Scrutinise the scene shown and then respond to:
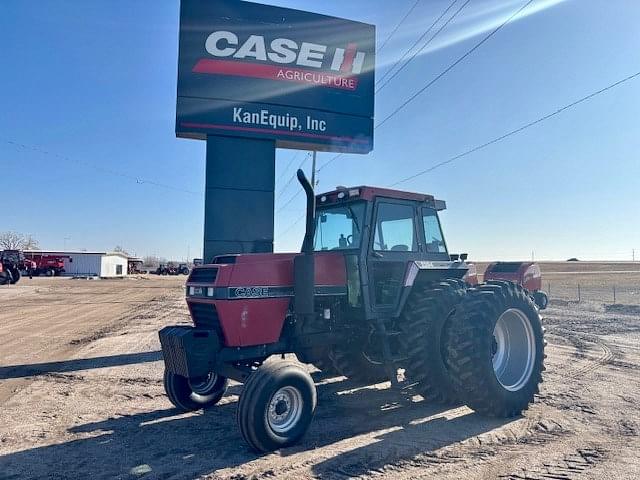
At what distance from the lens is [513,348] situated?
7.00 m

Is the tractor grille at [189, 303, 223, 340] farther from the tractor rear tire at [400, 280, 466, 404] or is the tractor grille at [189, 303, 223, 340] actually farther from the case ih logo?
the case ih logo

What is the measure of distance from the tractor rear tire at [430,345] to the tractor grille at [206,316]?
2302 millimetres

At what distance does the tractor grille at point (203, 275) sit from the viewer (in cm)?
557

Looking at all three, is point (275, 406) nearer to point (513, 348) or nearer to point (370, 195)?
point (370, 195)

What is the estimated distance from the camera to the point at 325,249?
6.91 meters

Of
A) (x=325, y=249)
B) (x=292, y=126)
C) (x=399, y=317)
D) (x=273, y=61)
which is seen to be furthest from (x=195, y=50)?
(x=399, y=317)

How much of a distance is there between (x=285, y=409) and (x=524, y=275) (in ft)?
52.0

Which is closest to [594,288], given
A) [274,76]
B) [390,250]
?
[274,76]

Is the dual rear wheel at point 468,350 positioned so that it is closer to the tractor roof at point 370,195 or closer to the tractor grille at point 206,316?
the tractor roof at point 370,195

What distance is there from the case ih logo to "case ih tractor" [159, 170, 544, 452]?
6.47m

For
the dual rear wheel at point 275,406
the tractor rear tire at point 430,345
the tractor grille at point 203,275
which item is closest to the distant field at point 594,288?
the tractor rear tire at point 430,345

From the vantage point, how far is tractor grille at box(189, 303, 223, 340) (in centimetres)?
553

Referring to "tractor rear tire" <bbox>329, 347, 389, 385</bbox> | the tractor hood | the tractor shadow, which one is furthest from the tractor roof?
the tractor shadow

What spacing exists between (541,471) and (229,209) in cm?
897
